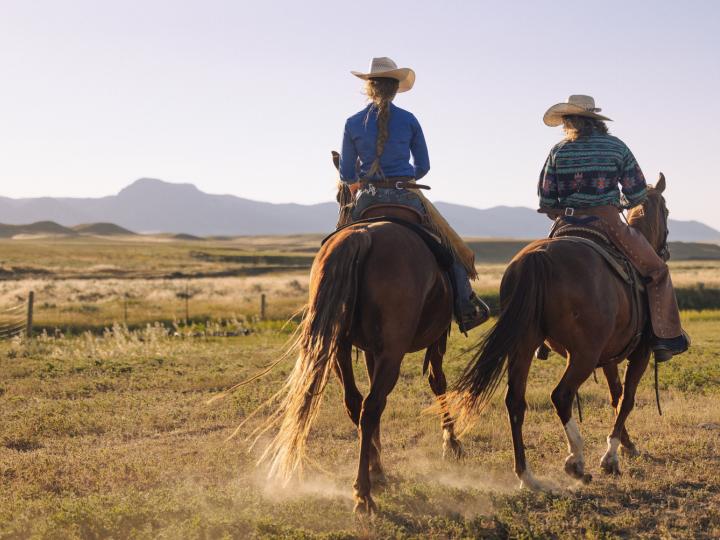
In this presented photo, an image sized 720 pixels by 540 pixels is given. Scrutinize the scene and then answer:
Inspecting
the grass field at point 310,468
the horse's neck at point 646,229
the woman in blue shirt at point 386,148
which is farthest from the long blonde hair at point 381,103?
the horse's neck at point 646,229

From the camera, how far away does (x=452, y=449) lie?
26.9 feet

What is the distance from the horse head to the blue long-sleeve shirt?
2.70m

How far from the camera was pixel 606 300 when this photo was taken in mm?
6777

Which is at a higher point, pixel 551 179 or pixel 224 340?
pixel 551 179

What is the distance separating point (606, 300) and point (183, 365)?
996cm

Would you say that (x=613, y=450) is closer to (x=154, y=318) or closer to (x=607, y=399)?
(x=607, y=399)

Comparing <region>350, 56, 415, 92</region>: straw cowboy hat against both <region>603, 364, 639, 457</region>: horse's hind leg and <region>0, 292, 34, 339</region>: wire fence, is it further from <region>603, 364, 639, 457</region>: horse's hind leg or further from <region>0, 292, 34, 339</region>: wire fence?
Answer: <region>0, 292, 34, 339</region>: wire fence

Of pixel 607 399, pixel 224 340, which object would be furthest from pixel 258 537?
pixel 224 340

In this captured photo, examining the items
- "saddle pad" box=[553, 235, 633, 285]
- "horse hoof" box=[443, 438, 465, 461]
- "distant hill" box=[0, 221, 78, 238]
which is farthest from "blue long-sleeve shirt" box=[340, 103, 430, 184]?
"distant hill" box=[0, 221, 78, 238]

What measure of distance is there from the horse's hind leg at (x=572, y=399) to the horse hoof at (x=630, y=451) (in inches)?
53.1

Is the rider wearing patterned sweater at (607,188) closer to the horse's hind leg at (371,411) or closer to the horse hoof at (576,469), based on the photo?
the horse hoof at (576,469)

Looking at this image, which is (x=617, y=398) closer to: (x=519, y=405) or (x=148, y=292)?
(x=519, y=405)

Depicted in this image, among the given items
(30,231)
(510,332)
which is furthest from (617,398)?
(30,231)

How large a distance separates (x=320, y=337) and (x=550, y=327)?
7.04 ft
